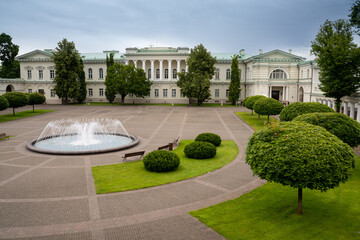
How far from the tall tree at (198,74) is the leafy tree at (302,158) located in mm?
49390

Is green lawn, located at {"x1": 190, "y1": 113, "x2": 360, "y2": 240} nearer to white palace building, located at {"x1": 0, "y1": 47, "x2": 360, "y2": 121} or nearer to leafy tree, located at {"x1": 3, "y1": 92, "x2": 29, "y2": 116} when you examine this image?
leafy tree, located at {"x1": 3, "y1": 92, "x2": 29, "y2": 116}

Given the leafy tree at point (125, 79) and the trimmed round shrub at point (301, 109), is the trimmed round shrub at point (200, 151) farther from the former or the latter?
the leafy tree at point (125, 79)

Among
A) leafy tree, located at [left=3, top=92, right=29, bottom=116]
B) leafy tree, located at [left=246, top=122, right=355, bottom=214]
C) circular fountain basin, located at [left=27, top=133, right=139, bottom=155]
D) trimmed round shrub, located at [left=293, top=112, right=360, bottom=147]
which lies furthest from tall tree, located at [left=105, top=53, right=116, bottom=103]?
leafy tree, located at [left=246, top=122, right=355, bottom=214]

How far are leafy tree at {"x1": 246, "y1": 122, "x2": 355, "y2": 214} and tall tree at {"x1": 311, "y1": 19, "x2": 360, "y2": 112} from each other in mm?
25145

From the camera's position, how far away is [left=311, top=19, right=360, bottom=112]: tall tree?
3172 centimetres

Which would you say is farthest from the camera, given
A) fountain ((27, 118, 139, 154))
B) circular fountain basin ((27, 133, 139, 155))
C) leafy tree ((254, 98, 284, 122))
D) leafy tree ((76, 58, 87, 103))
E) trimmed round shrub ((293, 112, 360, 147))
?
leafy tree ((76, 58, 87, 103))

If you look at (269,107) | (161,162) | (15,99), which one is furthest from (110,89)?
(161,162)

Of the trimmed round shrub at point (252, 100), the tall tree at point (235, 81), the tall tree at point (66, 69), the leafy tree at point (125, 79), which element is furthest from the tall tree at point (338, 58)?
the tall tree at point (66, 69)

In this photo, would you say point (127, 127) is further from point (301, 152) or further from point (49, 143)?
point (301, 152)

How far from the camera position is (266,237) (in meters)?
9.85

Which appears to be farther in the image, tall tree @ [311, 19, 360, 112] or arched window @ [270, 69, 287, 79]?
arched window @ [270, 69, 287, 79]

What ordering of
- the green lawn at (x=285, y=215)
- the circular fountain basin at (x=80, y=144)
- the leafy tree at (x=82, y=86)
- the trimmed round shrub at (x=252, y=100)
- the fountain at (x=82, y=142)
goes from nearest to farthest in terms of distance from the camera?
the green lawn at (x=285, y=215) < the circular fountain basin at (x=80, y=144) < the fountain at (x=82, y=142) < the trimmed round shrub at (x=252, y=100) < the leafy tree at (x=82, y=86)

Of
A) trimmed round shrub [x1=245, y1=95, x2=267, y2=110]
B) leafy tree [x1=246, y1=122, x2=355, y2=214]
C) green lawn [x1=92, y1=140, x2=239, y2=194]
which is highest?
trimmed round shrub [x1=245, y1=95, x2=267, y2=110]

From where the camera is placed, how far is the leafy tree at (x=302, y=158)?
31.5ft
